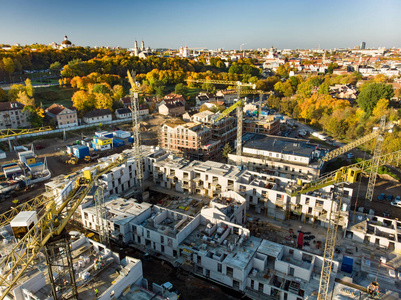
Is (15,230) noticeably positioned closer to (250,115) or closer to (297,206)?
(297,206)

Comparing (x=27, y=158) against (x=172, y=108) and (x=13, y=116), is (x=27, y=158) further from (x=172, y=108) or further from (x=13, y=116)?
(x=172, y=108)

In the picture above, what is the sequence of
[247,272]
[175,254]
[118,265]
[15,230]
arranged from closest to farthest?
[15,230] < [118,265] < [247,272] < [175,254]


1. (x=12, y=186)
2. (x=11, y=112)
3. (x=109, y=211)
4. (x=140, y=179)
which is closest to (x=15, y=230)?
(x=109, y=211)

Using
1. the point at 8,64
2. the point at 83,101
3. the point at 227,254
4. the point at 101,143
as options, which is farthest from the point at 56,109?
the point at 227,254

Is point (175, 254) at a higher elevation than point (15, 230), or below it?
below

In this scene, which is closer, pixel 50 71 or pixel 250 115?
pixel 250 115

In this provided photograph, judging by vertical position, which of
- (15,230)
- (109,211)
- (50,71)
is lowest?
(109,211)
